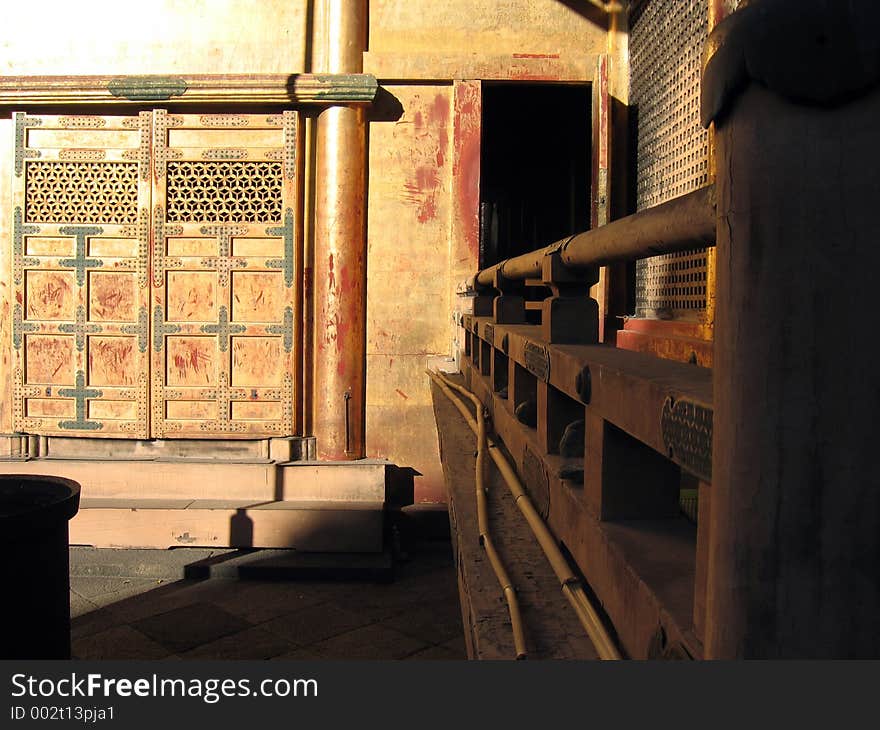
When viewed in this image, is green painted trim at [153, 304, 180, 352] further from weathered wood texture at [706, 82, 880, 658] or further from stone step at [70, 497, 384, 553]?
weathered wood texture at [706, 82, 880, 658]

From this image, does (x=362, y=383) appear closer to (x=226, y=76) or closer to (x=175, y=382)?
(x=175, y=382)

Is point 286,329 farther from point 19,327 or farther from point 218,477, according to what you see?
point 19,327

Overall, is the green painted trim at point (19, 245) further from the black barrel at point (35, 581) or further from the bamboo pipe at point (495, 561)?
the bamboo pipe at point (495, 561)

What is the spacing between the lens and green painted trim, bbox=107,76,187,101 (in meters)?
7.02

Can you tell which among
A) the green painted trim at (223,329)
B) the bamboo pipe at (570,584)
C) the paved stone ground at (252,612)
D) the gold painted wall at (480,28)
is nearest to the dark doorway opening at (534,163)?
the gold painted wall at (480,28)

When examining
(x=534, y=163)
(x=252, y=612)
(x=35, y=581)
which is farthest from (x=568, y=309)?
(x=534, y=163)

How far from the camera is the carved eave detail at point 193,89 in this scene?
690cm

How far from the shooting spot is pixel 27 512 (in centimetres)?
371

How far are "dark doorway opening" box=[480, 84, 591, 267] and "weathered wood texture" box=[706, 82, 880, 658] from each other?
666 cm

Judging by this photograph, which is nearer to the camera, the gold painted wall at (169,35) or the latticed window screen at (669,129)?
the latticed window screen at (669,129)

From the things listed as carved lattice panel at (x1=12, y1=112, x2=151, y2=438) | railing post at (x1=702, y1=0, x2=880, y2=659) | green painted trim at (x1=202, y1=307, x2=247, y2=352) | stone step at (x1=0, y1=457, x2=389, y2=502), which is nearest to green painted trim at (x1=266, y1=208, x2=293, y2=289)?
green painted trim at (x1=202, y1=307, x2=247, y2=352)

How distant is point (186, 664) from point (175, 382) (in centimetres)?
558

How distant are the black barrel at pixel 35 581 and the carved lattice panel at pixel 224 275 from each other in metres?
3.20

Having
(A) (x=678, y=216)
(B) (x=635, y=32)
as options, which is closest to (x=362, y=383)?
(B) (x=635, y=32)
